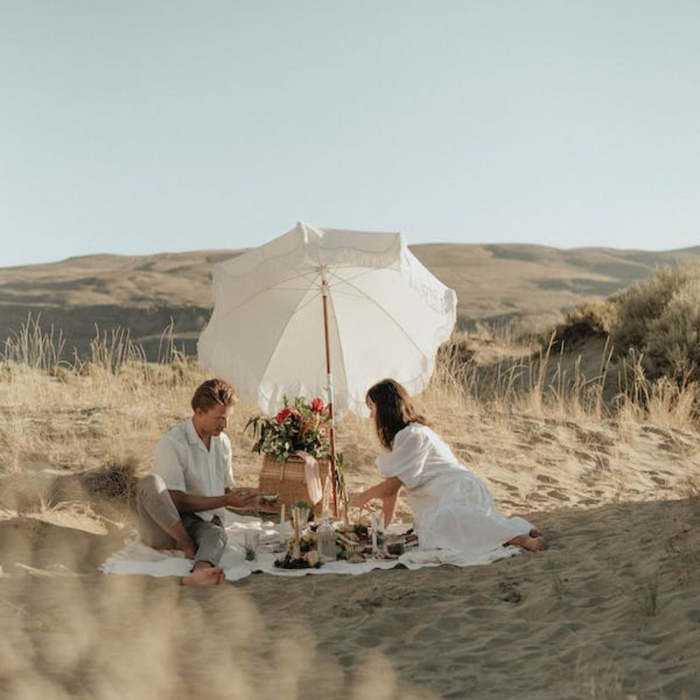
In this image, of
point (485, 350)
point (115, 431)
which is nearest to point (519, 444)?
point (115, 431)

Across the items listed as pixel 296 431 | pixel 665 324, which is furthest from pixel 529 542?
pixel 665 324

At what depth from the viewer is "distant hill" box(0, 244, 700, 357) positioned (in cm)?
3984

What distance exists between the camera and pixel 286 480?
22.5 ft

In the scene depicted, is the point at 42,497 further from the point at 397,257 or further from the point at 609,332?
the point at 609,332

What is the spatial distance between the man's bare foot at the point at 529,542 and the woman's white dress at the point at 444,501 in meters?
0.04

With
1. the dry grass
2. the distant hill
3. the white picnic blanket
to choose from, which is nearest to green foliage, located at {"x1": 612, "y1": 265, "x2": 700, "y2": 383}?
the dry grass

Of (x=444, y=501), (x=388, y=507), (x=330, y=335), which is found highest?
(x=330, y=335)

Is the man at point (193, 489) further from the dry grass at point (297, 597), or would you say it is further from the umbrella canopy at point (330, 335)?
the umbrella canopy at point (330, 335)

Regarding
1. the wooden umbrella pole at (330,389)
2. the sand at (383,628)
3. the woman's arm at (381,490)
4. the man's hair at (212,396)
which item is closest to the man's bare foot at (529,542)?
the sand at (383,628)

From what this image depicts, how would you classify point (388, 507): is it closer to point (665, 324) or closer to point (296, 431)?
point (296, 431)

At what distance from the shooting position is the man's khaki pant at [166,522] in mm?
5785

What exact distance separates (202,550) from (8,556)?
132 centimetres

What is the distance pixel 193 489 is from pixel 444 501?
1.58m

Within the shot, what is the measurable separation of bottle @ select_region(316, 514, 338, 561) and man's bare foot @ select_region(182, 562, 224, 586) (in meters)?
0.75
